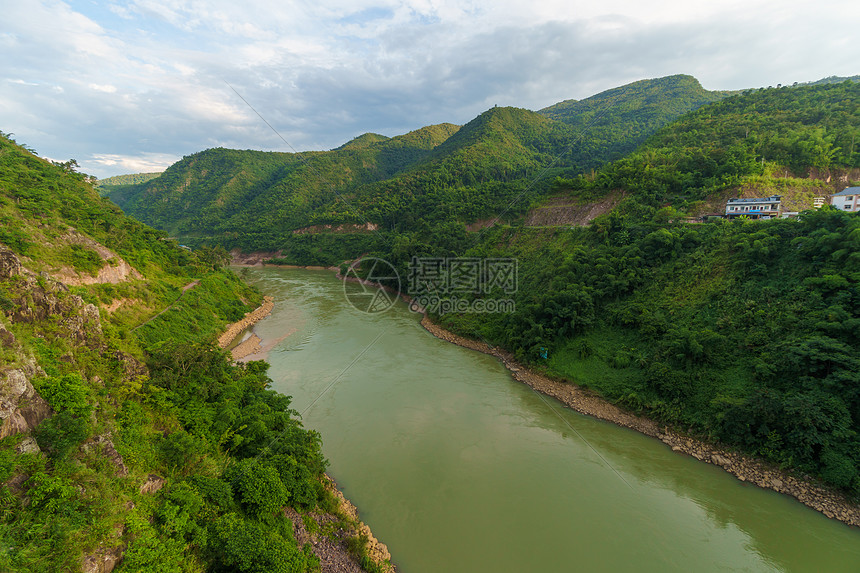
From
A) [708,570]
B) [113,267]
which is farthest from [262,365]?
[708,570]

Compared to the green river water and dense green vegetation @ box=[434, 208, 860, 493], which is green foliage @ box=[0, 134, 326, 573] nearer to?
the green river water

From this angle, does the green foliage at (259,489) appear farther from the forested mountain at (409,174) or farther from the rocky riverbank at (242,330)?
the forested mountain at (409,174)

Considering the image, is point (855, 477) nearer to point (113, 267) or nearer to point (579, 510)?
point (579, 510)

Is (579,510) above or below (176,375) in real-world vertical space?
below

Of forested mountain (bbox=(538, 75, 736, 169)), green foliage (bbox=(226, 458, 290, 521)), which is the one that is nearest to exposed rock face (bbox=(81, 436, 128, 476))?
green foliage (bbox=(226, 458, 290, 521))

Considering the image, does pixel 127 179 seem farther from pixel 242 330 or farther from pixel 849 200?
pixel 849 200

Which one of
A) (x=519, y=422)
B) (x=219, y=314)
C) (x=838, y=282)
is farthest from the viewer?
(x=219, y=314)

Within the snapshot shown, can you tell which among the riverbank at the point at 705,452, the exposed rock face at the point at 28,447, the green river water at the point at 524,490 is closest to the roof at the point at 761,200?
the riverbank at the point at 705,452
